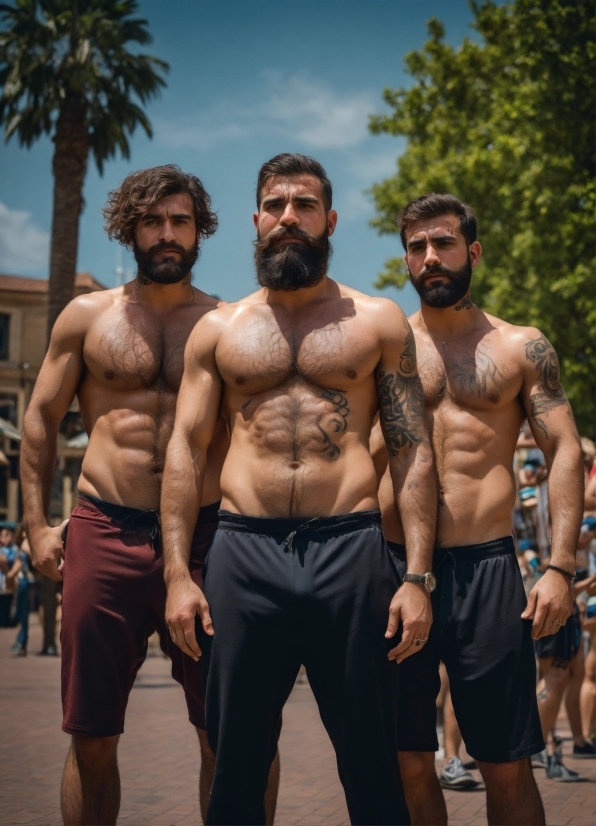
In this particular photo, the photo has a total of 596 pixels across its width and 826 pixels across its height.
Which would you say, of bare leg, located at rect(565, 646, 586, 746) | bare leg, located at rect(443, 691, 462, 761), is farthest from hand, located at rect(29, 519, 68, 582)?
bare leg, located at rect(565, 646, 586, 746)

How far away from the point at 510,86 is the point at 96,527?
2124cm

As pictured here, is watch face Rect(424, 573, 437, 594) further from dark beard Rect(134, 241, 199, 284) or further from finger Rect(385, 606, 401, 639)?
dark beard Rect(134, 241, 199, 284)

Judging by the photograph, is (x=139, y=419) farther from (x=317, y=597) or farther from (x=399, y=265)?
(x=399, y=265)

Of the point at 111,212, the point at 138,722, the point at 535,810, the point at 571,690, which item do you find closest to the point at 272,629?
the point at 535,810

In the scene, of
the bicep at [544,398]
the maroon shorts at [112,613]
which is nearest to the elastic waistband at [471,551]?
the bicep at [544,398]

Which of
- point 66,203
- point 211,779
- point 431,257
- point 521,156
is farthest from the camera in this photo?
point 521,156

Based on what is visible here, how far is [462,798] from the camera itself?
6.42 m

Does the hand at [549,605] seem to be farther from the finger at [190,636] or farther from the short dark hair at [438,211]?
the short dark hair at [438,211]

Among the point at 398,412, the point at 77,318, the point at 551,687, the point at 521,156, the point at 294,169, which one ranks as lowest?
the point at 551,687

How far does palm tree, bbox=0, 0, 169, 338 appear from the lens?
63.2 feet

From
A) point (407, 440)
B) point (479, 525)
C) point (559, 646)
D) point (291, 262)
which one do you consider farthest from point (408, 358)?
point (559, 646)

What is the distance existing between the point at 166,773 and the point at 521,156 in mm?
15327

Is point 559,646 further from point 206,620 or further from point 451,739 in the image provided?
point 206,620

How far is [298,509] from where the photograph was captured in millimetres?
3652
